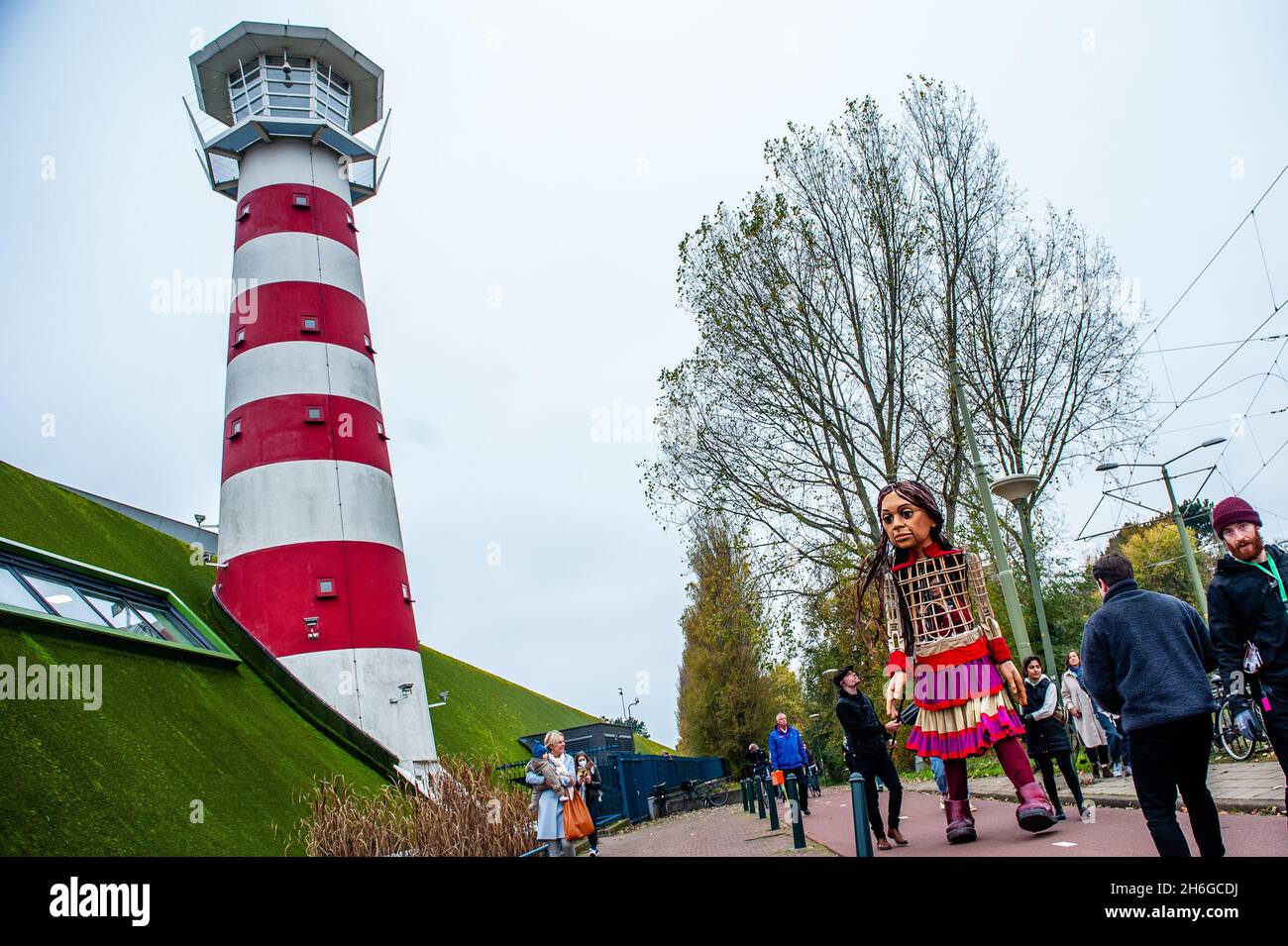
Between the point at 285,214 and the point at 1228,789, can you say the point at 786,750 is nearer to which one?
the point at 1228,789

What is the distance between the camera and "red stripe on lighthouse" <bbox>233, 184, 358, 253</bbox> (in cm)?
2055

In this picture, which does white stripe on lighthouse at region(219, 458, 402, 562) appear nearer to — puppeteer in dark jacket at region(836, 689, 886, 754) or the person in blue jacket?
the person in blue jacket

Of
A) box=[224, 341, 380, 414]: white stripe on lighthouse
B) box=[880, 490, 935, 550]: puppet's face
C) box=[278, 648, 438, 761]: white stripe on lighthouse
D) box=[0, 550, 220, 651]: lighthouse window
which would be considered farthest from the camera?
box=[224, 341, 380, 414]: white stripe on lighthouse

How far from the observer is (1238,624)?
4.84m

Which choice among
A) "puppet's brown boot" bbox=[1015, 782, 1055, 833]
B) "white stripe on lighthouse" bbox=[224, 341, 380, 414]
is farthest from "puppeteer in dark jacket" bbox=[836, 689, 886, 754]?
"white stripe on lighthouse" bbox=[224, 341, 380, 414]

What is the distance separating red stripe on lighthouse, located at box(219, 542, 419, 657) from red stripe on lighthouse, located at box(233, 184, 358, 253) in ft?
25.9

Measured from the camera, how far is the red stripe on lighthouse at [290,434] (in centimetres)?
1839

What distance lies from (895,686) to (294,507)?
48.2 feet

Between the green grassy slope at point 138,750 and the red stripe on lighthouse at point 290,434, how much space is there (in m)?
3.17

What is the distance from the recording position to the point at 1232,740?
11891 millimetres

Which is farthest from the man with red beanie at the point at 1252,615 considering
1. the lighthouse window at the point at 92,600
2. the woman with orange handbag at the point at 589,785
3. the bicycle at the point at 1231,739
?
the lighthouse window at the point at 92,600

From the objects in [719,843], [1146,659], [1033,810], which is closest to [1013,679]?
[1033,810]
